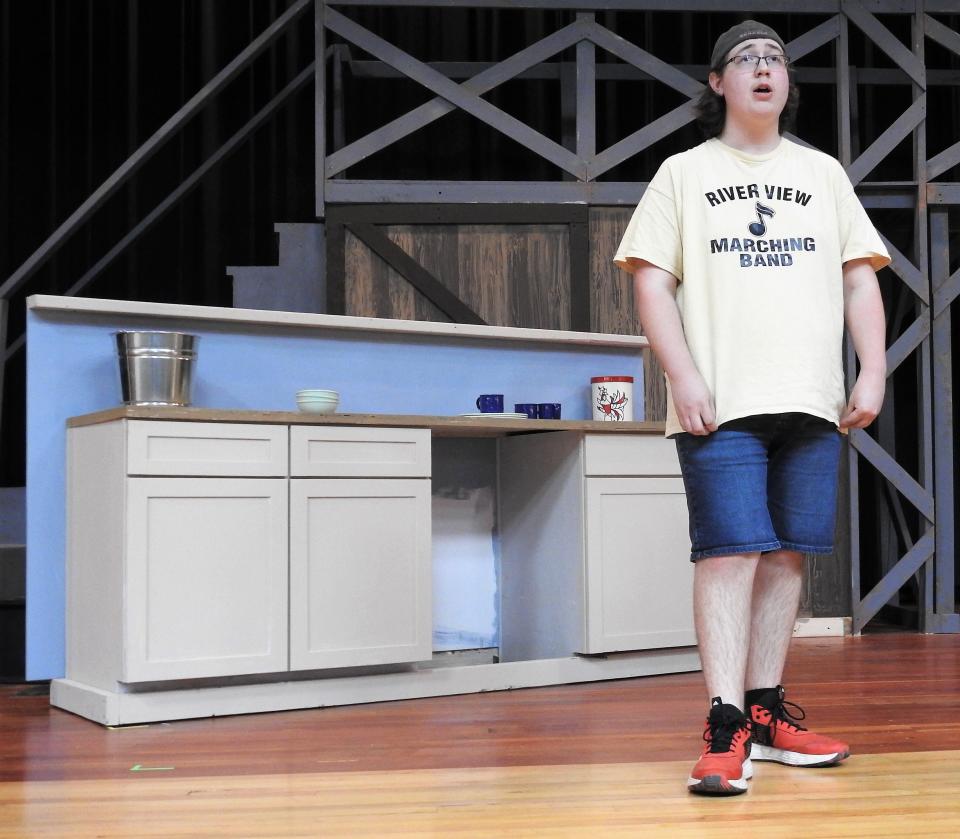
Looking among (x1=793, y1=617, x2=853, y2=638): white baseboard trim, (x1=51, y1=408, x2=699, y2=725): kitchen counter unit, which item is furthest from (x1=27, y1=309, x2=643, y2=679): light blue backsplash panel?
(x1=793, y1=617, x2=853, y2=638): white baseboard trim

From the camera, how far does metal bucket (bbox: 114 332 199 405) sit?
3439mm

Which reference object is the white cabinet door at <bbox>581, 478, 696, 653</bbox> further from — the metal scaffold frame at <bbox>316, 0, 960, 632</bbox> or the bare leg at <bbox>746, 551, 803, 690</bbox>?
the metal scaffold frame at <bbox>316, 0, 960, 632</bbox>

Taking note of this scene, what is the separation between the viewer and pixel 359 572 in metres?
3.52

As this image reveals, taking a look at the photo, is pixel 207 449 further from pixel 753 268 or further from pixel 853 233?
pixel 853 233

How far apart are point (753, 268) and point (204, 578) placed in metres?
1.74

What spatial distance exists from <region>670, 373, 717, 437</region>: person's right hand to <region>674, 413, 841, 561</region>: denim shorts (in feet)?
0.14

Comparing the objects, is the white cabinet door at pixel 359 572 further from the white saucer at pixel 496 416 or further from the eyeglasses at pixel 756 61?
the eyeglasses at pixel 756 61

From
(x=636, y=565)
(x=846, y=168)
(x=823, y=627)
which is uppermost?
(x=846, y=168)

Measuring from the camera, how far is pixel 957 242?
6.43 meters

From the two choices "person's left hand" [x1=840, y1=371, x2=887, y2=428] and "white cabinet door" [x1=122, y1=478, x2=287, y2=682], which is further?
"white cabinet door" [x1=122, y1=478, x2=287, y2=682]

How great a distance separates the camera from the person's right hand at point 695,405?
2.29 metres

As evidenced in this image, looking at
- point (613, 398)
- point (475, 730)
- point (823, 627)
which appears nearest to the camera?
point (475, 730)

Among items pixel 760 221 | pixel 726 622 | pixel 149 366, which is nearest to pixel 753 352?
pixel 760 221

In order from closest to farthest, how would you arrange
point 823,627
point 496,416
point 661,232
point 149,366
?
point 661,232 < point 149,366 < point 496,416 < point 823,627
